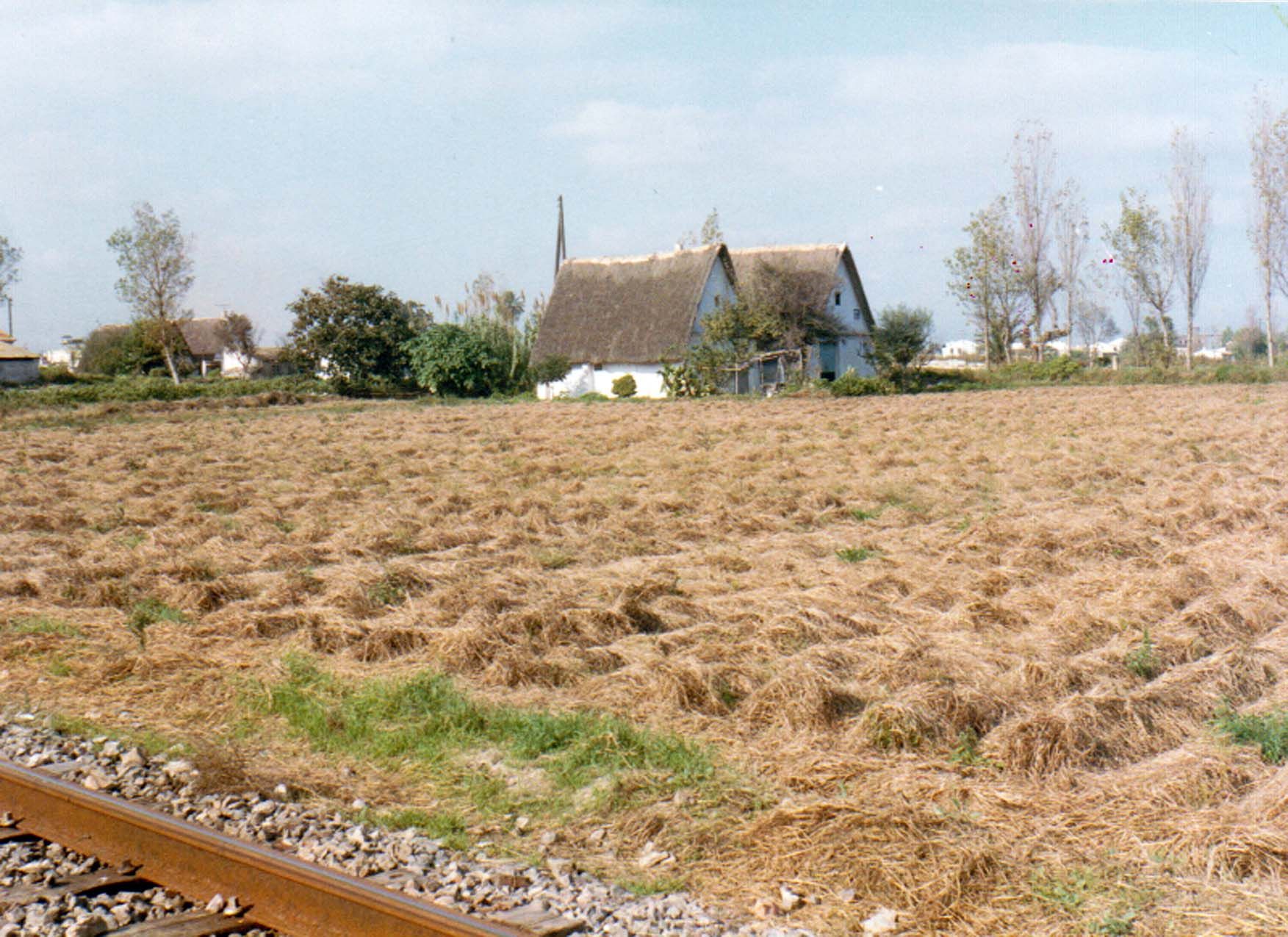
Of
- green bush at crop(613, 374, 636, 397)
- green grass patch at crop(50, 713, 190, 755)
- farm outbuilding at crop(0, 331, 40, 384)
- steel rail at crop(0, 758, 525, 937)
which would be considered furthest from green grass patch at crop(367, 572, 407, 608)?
farm outbuilding at crop(0, 331, 40, 384)

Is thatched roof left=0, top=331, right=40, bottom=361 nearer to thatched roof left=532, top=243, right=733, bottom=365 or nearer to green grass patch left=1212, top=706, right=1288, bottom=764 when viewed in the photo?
thatched roof left=532, top=243, right=733, bottom=365

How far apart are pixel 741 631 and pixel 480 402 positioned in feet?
113

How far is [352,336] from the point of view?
4575 cm

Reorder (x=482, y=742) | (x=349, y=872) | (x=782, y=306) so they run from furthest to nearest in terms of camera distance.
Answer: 1. (x=782, y=306)
2. (x=482, y=742)
3. (x=349, y=872)

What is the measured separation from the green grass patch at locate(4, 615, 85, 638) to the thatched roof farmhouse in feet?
Result: 119

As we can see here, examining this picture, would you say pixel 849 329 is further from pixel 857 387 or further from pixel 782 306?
pixel 857 387

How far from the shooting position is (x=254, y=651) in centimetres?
702

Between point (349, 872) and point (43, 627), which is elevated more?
point (43, 627)

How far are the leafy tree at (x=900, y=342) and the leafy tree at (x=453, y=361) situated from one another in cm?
1599

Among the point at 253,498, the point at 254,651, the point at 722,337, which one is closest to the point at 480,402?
the point at 722,337

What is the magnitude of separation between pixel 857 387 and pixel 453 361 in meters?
16.5

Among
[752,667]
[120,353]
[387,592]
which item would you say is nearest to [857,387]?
[387,592]

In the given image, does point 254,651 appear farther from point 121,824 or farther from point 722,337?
point 722,337

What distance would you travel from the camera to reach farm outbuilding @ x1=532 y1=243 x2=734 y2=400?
45219 mm
